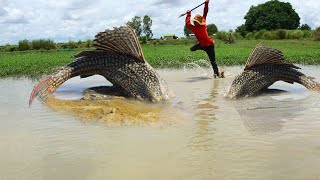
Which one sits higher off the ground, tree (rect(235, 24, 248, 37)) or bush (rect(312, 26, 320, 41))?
tree (rect(235, 24, 248, 37))

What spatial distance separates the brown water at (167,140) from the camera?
12.5 ft

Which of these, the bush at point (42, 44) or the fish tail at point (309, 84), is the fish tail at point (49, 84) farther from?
the bush at point (42, 44)

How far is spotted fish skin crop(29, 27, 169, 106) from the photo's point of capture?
7902 millimetres

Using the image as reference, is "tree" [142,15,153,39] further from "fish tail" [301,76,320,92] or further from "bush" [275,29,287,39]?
"fish tail" [301,76,320,92]

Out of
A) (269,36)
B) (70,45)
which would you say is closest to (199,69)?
(269,36)

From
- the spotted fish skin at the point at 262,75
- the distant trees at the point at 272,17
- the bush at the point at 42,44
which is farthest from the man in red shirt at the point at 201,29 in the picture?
the distant trees at the point at 272,17

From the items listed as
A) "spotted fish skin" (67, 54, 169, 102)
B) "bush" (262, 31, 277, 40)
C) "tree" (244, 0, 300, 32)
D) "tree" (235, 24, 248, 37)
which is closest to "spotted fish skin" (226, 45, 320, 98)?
"spotted fish skin" (67, 54, 169, 102)

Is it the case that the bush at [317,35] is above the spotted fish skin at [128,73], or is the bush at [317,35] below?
above

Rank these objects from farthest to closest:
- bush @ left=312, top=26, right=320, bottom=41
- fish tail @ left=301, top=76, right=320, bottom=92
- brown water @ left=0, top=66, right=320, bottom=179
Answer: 1. bush @ left=312, top=26, right=320, bottom=41
2. fish tail @ left=301, top=76, right=320, bottom=92
3. brown water @ left=0, top=66, right=320, bottom=179

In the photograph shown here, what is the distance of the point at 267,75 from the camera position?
8383 mm

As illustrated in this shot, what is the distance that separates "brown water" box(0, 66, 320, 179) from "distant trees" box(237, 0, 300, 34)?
5629 cm

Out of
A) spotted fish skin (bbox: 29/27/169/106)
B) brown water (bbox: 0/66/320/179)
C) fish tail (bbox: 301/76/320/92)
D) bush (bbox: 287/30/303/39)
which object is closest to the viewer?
brown water (bbox: 0/66/320/179)

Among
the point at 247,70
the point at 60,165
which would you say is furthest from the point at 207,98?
the point at 60,165

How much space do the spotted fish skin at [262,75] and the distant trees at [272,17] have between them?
54.1m
